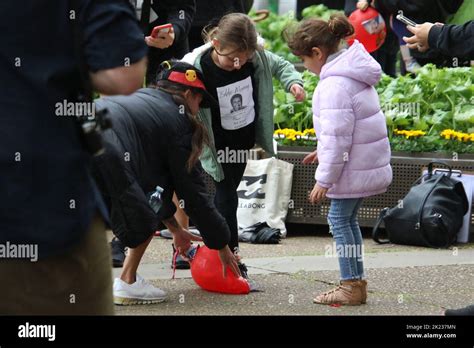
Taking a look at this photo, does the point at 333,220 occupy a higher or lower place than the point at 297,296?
higher

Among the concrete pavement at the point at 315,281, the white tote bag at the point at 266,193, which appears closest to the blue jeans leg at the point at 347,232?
the concrete pavement at the point at 315,281

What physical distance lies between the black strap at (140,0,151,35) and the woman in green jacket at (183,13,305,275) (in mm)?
681

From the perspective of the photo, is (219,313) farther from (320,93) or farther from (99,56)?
(99,56)

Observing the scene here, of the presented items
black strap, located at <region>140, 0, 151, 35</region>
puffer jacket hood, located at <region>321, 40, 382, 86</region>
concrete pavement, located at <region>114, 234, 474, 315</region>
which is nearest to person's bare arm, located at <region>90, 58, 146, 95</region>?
puffer jacket hood, located at <region>321, 40, 382, 86</region>

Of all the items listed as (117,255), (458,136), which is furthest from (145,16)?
(458,136)

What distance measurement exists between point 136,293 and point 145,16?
194cm

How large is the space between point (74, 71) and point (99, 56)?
0.37 ft

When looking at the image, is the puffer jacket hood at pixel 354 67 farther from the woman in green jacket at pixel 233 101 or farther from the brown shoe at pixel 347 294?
the brown shoe at pixel 347 294

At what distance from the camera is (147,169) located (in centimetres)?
569

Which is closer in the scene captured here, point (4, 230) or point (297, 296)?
point (4, 230)

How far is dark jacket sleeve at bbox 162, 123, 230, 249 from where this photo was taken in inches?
223

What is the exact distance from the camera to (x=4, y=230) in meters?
2.71

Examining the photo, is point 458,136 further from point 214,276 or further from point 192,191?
point 192,191
